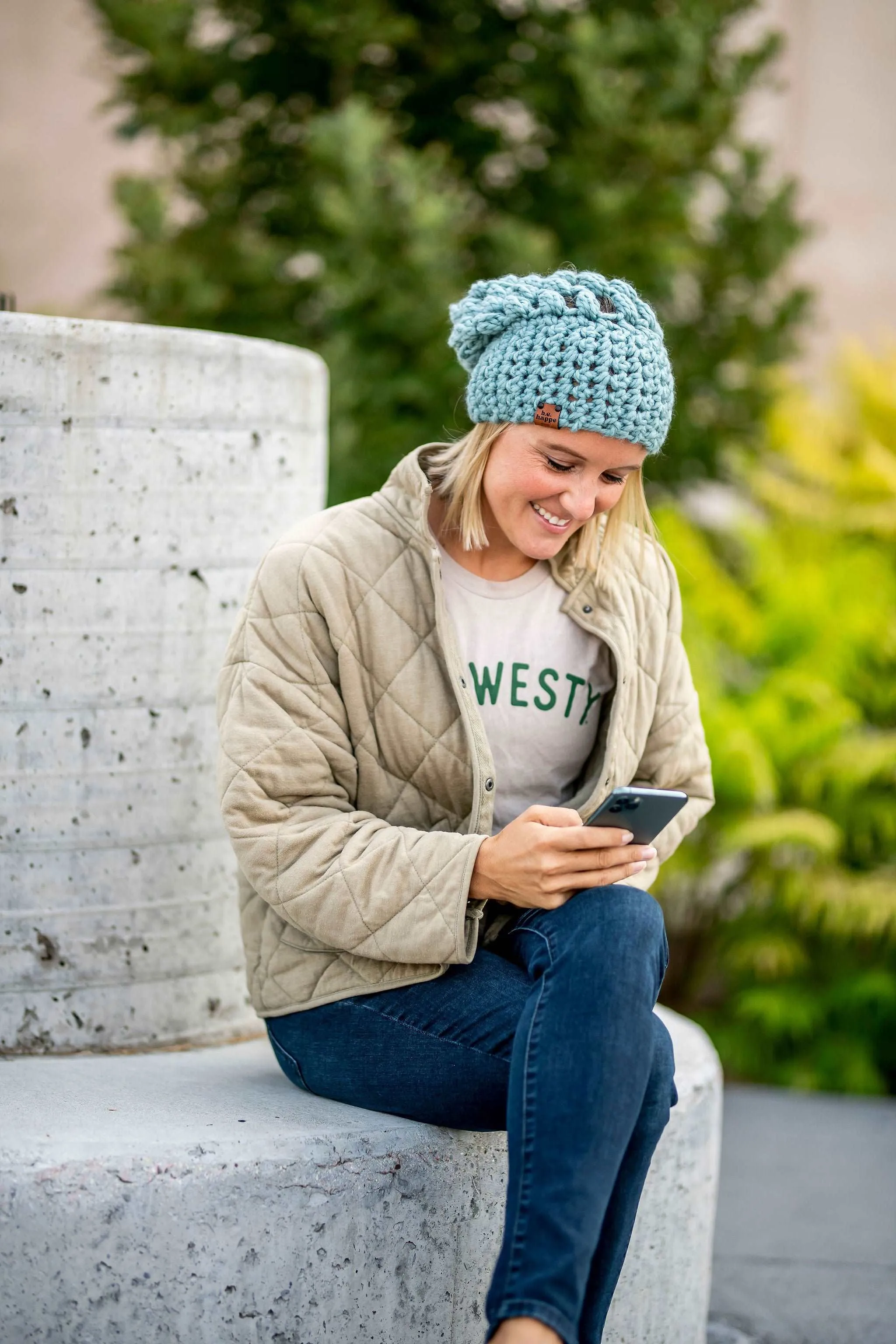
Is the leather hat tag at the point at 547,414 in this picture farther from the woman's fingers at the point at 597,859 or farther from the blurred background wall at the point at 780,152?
the blurred background wall at the point at 780,152

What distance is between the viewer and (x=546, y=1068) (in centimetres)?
193

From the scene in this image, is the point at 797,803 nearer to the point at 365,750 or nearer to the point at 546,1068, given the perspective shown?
the point at 365,750

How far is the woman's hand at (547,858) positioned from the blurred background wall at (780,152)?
545 centimetres

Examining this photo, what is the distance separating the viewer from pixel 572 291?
2199 millimetres

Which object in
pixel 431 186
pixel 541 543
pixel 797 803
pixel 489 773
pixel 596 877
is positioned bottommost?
pixel 797 803

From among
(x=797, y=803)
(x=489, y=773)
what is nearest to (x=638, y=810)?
(x=489, y=773)

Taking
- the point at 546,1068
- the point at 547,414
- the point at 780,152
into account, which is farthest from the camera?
the point at 780,152

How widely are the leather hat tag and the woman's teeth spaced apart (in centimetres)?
14

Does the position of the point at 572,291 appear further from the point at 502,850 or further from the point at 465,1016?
the point at 465,1016

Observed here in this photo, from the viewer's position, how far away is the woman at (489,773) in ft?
6.49

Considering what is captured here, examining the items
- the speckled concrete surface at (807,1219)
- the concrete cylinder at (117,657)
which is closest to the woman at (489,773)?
the concrete cylinder at (117,657)

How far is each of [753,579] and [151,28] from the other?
3066 millimetres

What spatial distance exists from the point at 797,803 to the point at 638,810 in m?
3.33

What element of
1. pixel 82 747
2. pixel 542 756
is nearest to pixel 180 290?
pixel 82 747
